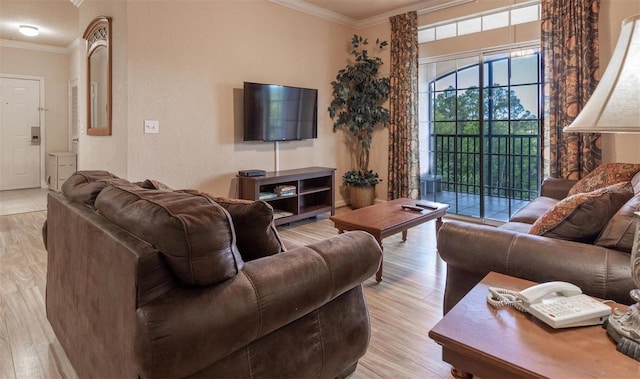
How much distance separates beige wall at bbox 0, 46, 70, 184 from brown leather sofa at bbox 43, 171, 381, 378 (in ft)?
22.4

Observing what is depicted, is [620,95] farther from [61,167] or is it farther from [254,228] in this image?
[61,167]

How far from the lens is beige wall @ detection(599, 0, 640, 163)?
3529 mm

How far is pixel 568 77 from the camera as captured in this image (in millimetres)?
3701

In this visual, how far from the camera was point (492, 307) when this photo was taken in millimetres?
1169

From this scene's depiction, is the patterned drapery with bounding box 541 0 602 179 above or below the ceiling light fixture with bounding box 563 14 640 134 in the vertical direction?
above

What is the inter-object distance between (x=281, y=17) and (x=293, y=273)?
4.19 metres

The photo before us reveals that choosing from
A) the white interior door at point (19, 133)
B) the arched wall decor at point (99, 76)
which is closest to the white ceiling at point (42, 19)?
the white interior door at point (19, 133)

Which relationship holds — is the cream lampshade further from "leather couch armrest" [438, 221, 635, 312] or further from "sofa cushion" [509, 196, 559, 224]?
"sofa cushion" [509, 196, 559, 224]

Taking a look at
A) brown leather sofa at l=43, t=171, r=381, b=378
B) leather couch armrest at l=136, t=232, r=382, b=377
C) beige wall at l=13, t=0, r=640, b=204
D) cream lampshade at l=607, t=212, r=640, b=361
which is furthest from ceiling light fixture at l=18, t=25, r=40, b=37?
cream lampshade at l=607, t=212, r=640, b=361

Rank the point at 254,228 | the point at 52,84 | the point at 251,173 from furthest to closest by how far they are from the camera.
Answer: the point at 52,84 → the point at 251,173 → the point at 254,228

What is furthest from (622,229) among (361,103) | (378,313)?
(361,103)

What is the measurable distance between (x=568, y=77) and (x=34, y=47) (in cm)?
851

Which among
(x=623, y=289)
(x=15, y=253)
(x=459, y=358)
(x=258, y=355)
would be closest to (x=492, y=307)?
(x=459, y=358)

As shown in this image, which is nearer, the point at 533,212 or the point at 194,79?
the point at 533,212
